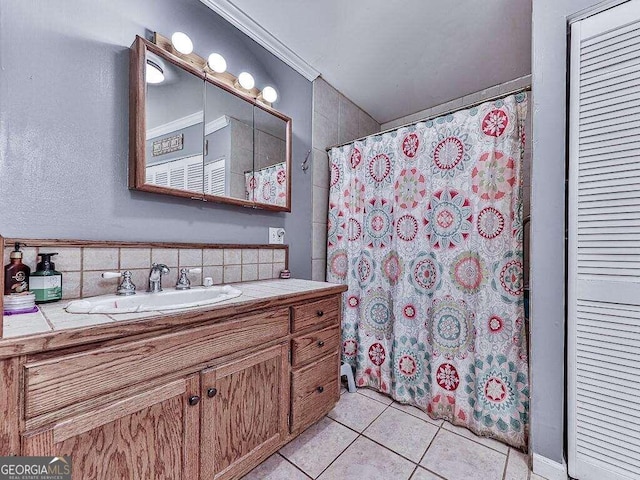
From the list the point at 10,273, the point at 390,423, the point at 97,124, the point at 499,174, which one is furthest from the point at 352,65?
the point at 390,423

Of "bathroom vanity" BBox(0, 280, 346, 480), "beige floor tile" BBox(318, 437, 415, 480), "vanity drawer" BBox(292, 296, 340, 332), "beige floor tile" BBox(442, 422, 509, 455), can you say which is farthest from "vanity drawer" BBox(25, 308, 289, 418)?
"beige floor tile" BBox(442, 422, 509, 455)

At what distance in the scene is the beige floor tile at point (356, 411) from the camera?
61.8 inches

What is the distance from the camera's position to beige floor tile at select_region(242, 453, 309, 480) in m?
1.20

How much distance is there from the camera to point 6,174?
936mm

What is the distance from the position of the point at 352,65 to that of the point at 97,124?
65.4 inches

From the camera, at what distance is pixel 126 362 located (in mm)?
780

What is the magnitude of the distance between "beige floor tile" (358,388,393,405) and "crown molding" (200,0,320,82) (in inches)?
90.9

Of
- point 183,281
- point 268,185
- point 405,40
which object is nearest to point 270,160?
point 268,185

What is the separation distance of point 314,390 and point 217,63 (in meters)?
1.80

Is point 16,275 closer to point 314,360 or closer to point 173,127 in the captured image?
point 173,127

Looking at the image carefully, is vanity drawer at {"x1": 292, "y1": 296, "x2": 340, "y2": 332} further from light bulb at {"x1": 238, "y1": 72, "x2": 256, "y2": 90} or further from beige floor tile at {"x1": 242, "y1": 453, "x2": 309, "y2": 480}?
light bulb at {"x1": 238, "y1": 72, "x2": 256, "y2": 90}

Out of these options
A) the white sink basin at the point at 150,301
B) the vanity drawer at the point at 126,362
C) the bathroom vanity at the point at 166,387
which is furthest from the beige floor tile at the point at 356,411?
the white sink basin at the point at 150,301

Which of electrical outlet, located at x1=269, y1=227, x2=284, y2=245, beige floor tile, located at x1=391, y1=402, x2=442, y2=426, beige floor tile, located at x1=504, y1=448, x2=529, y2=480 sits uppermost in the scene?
electrical outlet, located at x1=269, y1=227, x2=284, y2=245

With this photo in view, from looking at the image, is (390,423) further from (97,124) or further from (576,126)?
(97,124)
